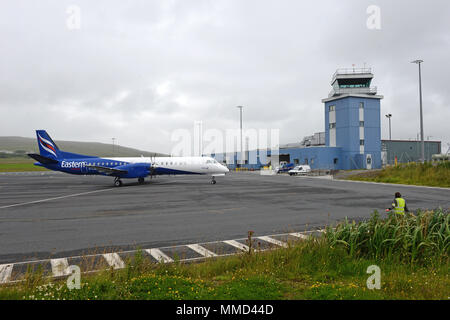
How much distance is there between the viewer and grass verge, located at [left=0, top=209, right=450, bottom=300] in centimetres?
539

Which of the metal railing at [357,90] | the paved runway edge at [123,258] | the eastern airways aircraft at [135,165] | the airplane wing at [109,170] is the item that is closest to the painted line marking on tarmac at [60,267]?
the paved runway edge at [123,258]

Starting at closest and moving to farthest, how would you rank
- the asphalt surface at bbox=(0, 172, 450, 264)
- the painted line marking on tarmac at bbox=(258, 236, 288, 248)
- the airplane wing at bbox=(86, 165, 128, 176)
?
the painted line marking on tarmac at bbox=(258, 236, 288, 248), the asphalt surface at bbox=(0, 172, 450, 264), the airplane wing at bbox=(86, 165, 128, 176)

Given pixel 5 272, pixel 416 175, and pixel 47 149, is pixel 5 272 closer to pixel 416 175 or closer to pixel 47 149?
pixel 47 149

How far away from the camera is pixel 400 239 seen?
7598mm

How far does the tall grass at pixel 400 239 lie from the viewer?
24.3 feet

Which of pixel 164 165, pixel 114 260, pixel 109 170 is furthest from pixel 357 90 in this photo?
pixel 114 260

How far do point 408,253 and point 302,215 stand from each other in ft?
24.9

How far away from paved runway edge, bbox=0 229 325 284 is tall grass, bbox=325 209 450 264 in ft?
3.30

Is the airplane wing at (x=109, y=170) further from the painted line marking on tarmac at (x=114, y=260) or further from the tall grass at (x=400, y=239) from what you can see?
the tall grass at (x=400, y=239)

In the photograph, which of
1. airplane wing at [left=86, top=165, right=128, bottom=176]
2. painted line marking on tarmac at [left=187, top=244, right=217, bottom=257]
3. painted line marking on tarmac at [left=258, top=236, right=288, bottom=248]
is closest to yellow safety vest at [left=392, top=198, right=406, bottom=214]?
painted line marking on tarmac at [left=258, top=236, right=288, bottom=248]

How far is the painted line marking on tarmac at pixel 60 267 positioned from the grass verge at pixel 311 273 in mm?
702

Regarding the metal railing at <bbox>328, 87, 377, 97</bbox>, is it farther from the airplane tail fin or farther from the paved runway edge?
the paved runway edge

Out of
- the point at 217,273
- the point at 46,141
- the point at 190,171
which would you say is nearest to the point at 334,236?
the point at 217,273
